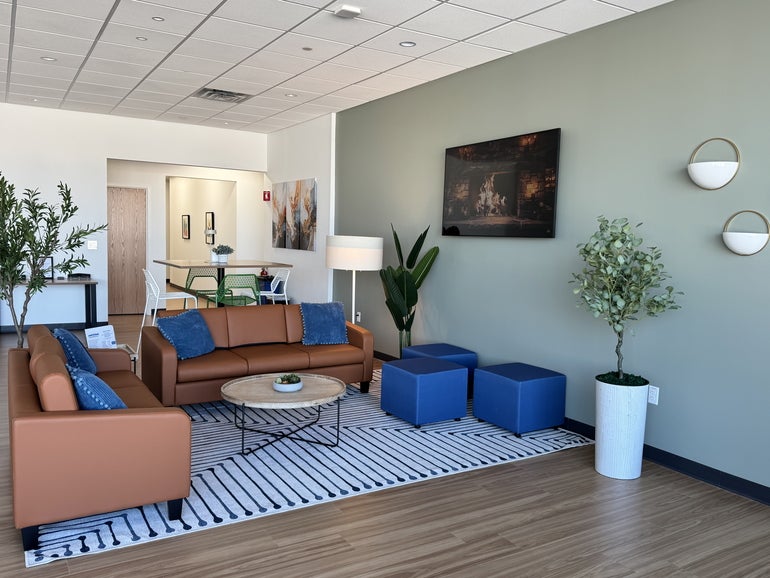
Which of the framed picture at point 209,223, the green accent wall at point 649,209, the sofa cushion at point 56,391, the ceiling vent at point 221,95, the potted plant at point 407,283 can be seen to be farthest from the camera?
the framed picture at point 209,223

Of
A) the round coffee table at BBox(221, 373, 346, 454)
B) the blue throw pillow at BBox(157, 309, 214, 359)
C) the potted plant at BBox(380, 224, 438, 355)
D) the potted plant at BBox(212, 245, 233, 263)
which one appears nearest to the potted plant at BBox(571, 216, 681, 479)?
the round coffee table at BBox(221, 373, 346, 454)

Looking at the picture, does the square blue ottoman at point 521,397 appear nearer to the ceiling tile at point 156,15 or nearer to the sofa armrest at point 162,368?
the sofa armrest at point 162,368

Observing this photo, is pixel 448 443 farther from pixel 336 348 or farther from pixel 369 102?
pixel 369 102

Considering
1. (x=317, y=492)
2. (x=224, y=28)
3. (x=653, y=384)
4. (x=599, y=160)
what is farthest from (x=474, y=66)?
(x=317, y=492)

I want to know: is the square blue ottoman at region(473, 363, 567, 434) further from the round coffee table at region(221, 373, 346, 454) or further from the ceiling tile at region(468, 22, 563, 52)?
the ceiling tile at region(468, 22, 563, 52)

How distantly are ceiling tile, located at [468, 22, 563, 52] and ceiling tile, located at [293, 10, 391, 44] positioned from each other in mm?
770

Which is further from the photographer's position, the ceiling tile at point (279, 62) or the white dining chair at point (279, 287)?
the white dining chair at point (279, 287)

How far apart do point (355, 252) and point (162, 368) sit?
2249 mm

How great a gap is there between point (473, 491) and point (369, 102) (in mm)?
4880

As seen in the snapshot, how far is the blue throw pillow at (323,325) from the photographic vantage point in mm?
5645

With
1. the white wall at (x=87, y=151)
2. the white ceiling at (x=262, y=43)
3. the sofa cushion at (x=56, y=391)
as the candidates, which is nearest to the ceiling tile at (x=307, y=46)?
the white ceiling at (x=262, y=43)

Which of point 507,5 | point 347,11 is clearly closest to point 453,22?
point 507,5

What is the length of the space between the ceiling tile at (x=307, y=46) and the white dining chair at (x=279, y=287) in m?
3.89

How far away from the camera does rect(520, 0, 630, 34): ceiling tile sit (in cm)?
397
